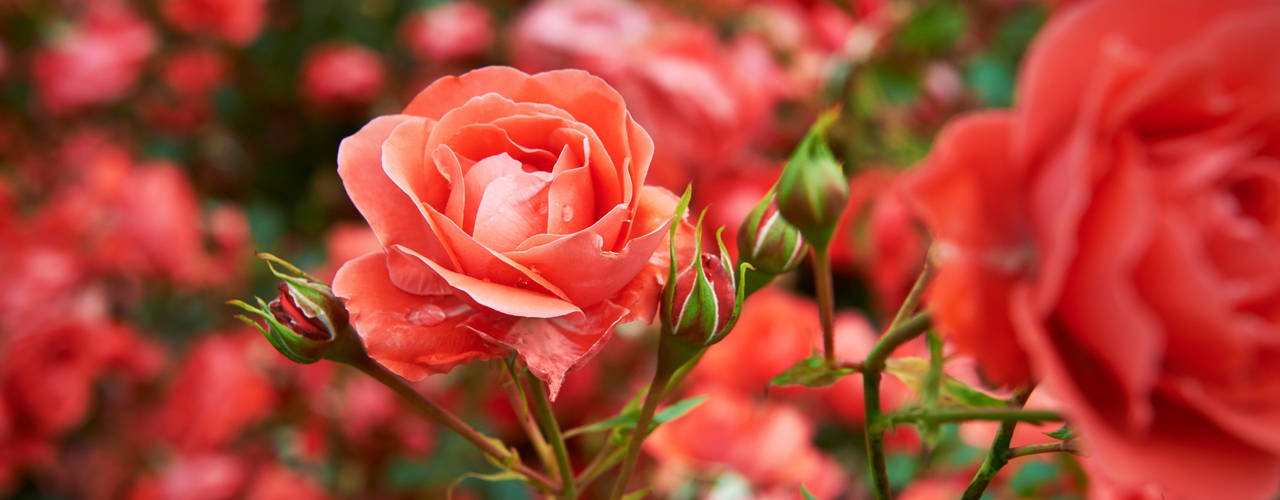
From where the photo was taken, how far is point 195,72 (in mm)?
1436

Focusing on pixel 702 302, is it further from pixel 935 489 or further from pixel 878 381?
pixel 935 489

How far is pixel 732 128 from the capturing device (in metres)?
0.97

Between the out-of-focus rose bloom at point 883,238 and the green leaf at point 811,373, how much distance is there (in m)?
0.60

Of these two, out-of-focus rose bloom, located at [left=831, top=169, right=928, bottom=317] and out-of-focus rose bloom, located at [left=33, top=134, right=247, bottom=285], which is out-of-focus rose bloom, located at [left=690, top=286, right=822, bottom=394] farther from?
out-of-focus rose bloom, located at [left=33, top=134, right=247, bottom=285]

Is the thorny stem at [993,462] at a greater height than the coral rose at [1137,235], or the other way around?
the coral rose at [1137,235]

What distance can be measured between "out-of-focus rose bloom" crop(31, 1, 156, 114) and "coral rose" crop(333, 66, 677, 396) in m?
1.19

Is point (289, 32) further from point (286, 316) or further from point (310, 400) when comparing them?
point (286, 316)

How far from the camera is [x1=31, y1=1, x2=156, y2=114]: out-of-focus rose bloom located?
1.31m

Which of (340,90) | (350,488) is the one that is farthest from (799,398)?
(340,90)

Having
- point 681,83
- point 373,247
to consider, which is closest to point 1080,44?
point 681,83

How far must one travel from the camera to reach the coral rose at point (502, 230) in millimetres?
339

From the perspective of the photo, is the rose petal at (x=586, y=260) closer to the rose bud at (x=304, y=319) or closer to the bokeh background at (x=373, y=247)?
the rose bud at (x=304, y=319)

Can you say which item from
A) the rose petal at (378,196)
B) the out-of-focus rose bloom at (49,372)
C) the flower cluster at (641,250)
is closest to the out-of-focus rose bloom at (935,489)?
the flower cluster at (641,250)

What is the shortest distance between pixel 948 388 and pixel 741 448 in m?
0.39
